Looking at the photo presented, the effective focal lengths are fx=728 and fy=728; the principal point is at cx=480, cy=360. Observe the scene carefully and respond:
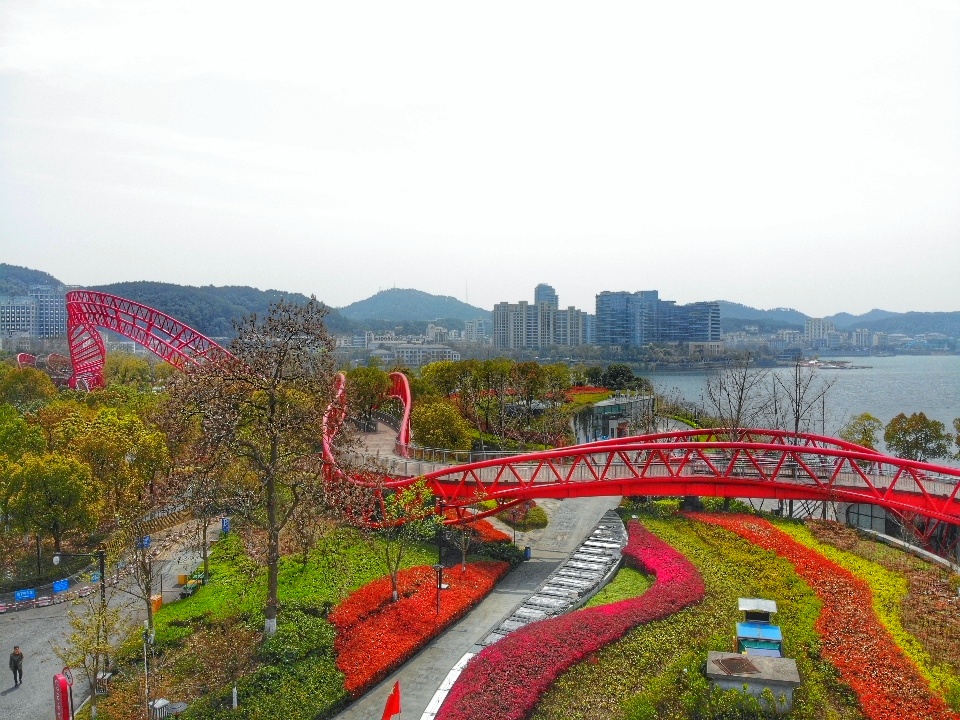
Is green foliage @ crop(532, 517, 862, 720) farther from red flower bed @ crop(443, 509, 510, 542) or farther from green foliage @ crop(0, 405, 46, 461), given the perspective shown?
green foliage @ crop(0, 405, 46, 461)

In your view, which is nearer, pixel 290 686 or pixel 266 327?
pixel 290 686

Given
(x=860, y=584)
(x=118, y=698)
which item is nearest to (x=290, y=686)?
(x=118, y=698)

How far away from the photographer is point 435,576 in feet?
63.5

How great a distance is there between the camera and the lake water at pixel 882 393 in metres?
80.1

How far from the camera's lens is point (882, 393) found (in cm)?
10850

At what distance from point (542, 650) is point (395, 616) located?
4.26 meters

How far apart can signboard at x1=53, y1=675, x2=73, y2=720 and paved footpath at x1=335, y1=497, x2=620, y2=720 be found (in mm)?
4568

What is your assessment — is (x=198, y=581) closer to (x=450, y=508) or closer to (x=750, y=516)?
(x=450, y=508)

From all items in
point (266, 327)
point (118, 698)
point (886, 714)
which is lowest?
point (118, 698)

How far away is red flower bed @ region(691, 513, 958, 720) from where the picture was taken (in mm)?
11289

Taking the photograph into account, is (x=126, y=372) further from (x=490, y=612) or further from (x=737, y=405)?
(x=490, y=612)

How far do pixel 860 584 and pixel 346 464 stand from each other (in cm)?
1298

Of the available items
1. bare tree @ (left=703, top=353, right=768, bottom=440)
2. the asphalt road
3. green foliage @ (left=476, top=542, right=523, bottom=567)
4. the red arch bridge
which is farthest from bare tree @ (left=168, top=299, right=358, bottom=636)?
bare tree @ (left=703, top=353, right=768, bottom=440)

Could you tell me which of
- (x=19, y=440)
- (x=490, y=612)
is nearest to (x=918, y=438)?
(x=490, y=612)
